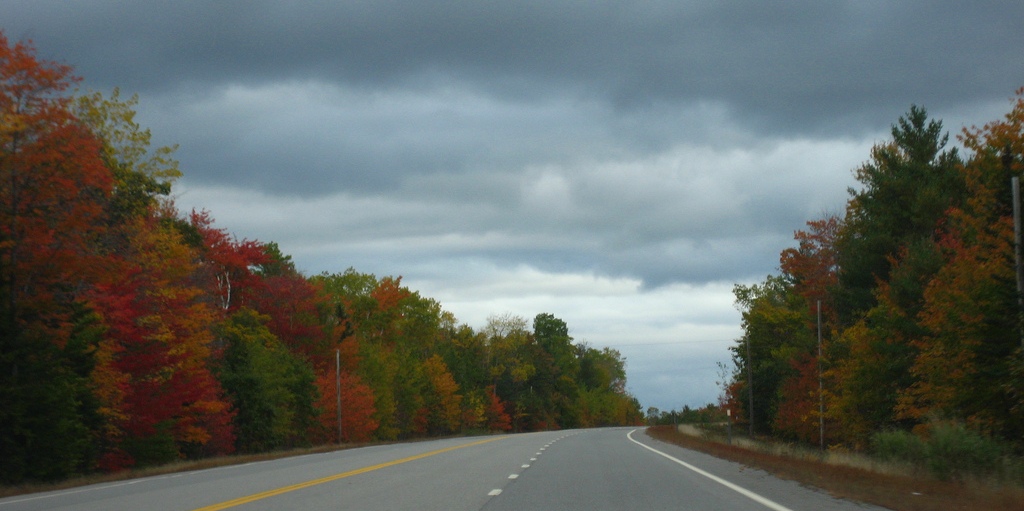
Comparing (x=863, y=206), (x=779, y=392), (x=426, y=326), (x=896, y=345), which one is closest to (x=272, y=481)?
(x=896, y=345)

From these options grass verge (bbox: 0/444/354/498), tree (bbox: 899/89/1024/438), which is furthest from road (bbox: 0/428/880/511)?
tree (bbox: 899/89/1024/438)

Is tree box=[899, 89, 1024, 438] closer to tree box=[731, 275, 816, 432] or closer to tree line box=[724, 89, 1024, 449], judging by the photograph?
tree line box=[724, 89, 1024, 449]

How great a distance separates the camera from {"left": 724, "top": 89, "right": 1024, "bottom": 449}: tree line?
30.3 m

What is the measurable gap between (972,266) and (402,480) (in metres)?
26.5

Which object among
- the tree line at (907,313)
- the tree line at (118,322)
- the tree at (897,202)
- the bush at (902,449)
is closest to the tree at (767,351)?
the tree line at (907,313)

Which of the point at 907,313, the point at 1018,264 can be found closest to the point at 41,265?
the point at 1018,264

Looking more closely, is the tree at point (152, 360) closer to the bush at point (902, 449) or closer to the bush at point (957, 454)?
the bush at point (902, 449)

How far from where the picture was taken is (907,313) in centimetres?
4728

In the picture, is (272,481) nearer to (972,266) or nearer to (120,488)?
(120,488)

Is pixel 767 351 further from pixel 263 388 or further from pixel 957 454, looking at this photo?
Answer: pixel 957 454

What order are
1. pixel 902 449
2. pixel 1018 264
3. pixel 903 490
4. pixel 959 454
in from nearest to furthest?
pixel 903 490 < pixel 959 454 < pixel 1018 264 < pixel 902 449

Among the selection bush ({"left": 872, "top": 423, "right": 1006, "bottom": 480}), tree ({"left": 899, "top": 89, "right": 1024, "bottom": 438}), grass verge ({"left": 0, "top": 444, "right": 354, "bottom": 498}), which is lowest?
grass verge ({"left": 0, "top": 444, "right": 354, "bottom": 498})

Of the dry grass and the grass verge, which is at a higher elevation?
the dry grass

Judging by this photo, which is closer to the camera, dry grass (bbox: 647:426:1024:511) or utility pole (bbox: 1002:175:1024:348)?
dry grass (bbox: 647:426:1024:511)
